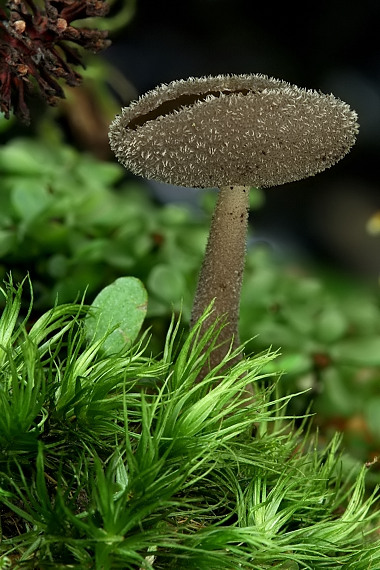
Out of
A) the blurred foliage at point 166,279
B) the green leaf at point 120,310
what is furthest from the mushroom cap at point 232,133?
the blurred foliage at point 166,279

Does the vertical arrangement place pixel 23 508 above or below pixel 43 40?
below

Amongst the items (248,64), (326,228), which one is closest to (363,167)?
(326,228)

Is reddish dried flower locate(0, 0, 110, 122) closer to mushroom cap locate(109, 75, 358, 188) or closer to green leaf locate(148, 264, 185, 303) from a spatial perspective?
mushroom cap locate(109, 75, 358, 188)

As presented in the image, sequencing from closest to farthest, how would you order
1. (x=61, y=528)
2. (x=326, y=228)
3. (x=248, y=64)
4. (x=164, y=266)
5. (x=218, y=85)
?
(x=61, y=528) < (x=218, y=85) < (x=164, y=266) < (x=248, y=64) < (x=326, y=228)

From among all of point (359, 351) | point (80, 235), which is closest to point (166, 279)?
point (80, 235)

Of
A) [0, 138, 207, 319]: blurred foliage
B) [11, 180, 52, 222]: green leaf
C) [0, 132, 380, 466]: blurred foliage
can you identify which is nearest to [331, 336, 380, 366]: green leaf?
[0, 132, 380, 466]: blurred foliage

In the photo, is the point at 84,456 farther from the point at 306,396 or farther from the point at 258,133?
Result: the point at 306,396

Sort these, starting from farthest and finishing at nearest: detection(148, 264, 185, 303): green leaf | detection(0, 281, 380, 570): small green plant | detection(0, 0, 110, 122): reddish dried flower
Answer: detection(148, 264, 185, 303): green leaf → detection(0, 0, 110, 122): reddish dried flower → detection(0, 281, 380, 570): small green plant

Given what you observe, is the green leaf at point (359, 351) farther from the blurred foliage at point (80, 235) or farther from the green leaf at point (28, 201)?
the green leaf at point (28, 201)
